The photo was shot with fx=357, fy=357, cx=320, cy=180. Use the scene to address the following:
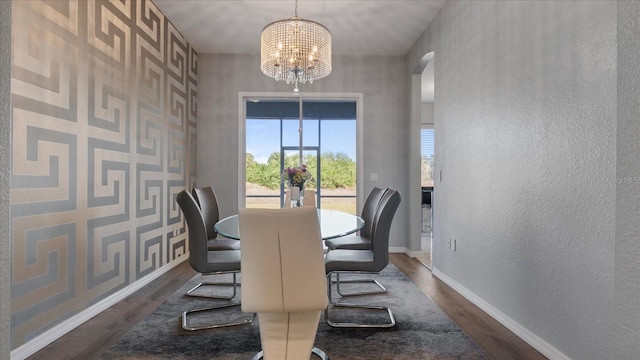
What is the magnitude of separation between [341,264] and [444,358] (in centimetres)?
77

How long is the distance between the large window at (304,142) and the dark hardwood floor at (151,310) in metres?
1.96

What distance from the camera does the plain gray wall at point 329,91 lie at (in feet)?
15.7

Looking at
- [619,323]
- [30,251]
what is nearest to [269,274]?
[619,323]

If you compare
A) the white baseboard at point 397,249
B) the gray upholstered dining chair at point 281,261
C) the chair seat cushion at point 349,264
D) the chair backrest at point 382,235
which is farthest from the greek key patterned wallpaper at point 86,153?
the white baseboard at point 397,249

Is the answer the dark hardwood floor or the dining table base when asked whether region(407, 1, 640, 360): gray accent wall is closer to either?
the dark hardwood floor

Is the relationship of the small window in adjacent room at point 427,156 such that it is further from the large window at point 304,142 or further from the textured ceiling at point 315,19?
the textured ceiling at point 315,19

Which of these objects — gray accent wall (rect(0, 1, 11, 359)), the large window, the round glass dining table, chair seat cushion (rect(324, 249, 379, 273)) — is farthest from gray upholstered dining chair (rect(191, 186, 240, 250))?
gray accent wall (rect(0, 1, 11, 359))

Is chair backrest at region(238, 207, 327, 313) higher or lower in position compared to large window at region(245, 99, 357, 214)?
lower

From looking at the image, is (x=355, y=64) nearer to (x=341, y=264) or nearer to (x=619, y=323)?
Result: (x=341, y=264)

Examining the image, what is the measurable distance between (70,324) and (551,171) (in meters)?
3.03

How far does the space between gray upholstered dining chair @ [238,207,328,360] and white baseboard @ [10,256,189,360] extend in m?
1.35

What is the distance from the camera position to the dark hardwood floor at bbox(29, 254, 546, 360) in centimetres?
200

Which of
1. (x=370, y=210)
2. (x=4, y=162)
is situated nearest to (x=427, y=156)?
(x=370, y=210)

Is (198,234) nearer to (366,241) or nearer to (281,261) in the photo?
(281,261)
